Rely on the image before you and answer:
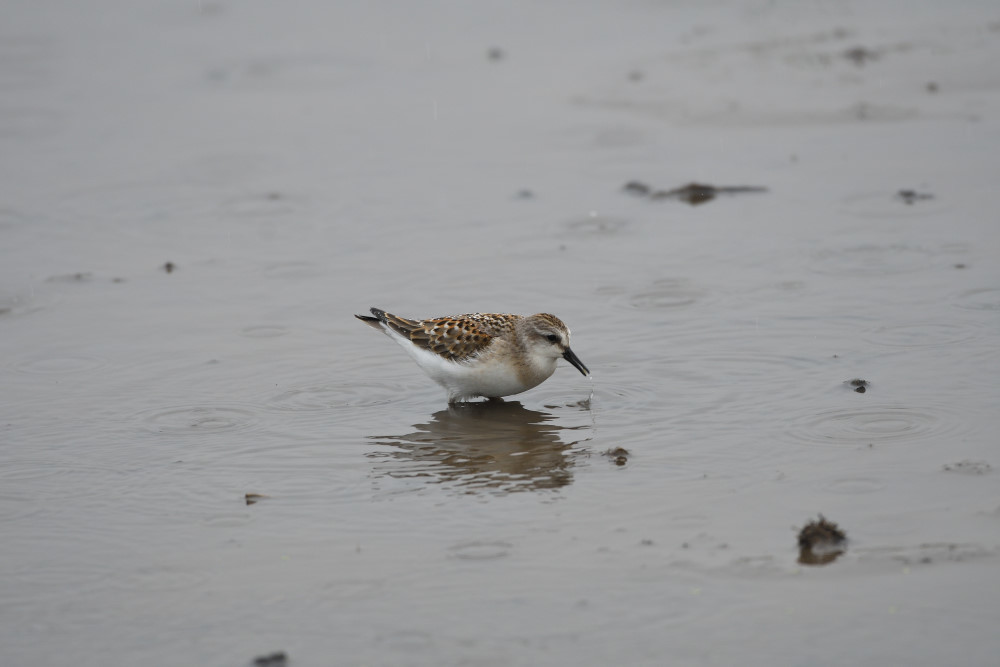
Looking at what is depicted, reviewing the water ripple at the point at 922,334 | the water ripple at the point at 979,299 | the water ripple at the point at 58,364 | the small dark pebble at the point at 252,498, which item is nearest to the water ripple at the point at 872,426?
the water ripple at the point at 922,334

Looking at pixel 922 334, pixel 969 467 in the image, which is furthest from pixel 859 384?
pixel 969 467

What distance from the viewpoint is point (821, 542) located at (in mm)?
6844

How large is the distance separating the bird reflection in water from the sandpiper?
24 cm

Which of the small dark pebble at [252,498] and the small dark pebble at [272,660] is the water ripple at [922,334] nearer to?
the small dark pebble at [252,498]

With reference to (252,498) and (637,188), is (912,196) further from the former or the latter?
(252,498)

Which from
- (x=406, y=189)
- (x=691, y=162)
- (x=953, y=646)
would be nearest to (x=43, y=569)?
(x=953, y=646)

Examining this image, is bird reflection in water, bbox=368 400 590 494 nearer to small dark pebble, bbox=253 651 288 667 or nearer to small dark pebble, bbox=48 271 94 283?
small dark pebble, bbox=253 651 288 667

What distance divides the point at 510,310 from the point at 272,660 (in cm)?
599

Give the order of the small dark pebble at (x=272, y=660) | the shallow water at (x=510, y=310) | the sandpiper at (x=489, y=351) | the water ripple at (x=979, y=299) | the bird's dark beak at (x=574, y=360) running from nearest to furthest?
the small dark pebble at (x=272, y=660), the shallow water at (x=510, y=310), the bird's dark beak at (x=574, y=360), the sandpiper at (x=489, y=351), the water ripple at (x=979, y=299)

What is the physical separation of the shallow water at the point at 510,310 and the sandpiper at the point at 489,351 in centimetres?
27

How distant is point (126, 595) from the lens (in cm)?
683

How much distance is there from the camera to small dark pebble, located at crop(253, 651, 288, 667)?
19.8 ft

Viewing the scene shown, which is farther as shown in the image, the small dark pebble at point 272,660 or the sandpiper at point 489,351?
the sandpiper at point 489,351

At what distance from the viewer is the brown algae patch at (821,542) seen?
266 inches
